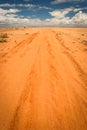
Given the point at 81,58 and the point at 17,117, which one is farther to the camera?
the point at 81,58

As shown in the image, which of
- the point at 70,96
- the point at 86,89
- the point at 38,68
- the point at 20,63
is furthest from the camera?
the point at 20,63

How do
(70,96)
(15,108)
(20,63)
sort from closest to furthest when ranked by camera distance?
(15,108)
(70,96)
(20,63)

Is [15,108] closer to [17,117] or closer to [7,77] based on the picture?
[17,117]

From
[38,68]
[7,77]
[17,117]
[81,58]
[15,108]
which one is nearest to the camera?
[17,117]

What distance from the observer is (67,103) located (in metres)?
5.03

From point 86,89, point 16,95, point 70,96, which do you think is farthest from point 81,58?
point 16,95

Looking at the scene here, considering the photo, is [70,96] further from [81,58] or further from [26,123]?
[81,58]

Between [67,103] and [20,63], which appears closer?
[67,103]

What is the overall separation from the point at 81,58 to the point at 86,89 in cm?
400

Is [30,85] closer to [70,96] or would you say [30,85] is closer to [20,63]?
[70,96]

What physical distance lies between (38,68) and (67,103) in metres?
3.09

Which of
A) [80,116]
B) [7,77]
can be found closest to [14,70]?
[7,77]

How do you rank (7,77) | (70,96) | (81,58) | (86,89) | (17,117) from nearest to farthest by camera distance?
(17,117) < (70,96) < (86,89) < (7,77) < (81,58)

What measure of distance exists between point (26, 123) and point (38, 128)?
39 cm
